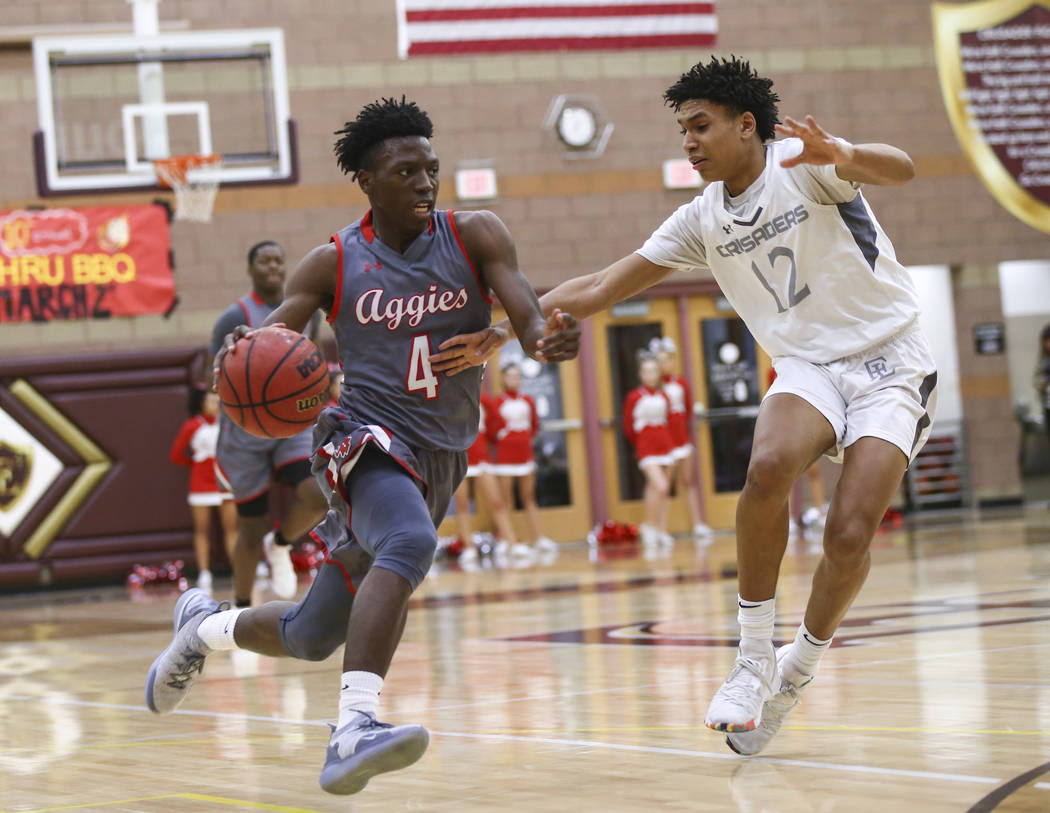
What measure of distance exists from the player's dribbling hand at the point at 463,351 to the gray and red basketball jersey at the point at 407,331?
2 centimetres

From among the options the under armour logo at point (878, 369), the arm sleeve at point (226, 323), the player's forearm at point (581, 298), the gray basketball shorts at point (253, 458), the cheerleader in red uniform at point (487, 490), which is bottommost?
the cheerleader in red uniform at point (487, 490)

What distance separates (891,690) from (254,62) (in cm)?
988

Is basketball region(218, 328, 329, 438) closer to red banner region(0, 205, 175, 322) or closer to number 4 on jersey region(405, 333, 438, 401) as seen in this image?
number 4 on jersey region(405, 333, 438, 401)

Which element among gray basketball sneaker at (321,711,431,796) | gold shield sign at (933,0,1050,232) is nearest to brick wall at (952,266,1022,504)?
gold shield sign at (933,0,1050,232)

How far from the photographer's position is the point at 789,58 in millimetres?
15734

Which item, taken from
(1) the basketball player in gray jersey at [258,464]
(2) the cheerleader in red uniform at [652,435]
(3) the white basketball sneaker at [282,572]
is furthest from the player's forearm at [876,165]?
(2) the cheerleader in red uniform at [652,435]

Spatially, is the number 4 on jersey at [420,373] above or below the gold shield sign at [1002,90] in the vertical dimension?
below

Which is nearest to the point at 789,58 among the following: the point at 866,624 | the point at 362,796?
the point at 866,624

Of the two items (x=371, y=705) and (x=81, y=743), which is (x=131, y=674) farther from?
(x=371, y=705)

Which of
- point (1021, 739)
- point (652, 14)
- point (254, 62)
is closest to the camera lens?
point (1021, 739)

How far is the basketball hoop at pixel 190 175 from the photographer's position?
41.7ft

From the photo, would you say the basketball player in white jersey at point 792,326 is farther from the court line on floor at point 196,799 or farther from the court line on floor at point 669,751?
the court line on floor at point 196,799

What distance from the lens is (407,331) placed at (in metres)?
3.69

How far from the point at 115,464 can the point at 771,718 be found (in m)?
11.0
